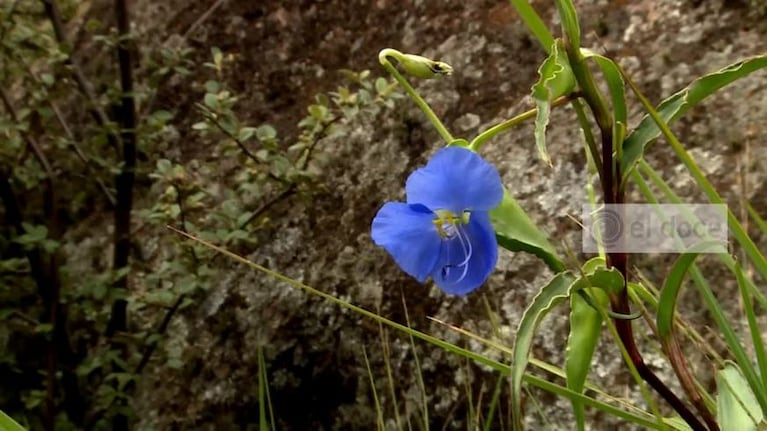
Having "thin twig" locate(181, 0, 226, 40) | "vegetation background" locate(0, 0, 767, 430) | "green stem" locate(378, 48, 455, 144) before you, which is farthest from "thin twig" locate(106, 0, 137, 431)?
"green stem" locate(378, 48, 455, 144)

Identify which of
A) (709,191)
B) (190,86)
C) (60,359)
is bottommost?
(60,359)

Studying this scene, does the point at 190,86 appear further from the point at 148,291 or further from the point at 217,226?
the point at 148,291

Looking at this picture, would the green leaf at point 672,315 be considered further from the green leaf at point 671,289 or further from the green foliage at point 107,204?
Result: the green foliage at point 107,204

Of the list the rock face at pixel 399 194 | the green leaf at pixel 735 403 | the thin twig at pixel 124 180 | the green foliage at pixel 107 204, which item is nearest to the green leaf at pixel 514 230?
the green leaf at pixel 735 403

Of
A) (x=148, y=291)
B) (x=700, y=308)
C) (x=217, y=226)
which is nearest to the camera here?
(x=700, y=308)

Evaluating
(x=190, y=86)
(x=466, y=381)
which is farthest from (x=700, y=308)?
(x=190, y=86)

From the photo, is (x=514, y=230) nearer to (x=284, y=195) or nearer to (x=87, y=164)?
(x=284, y=195)
